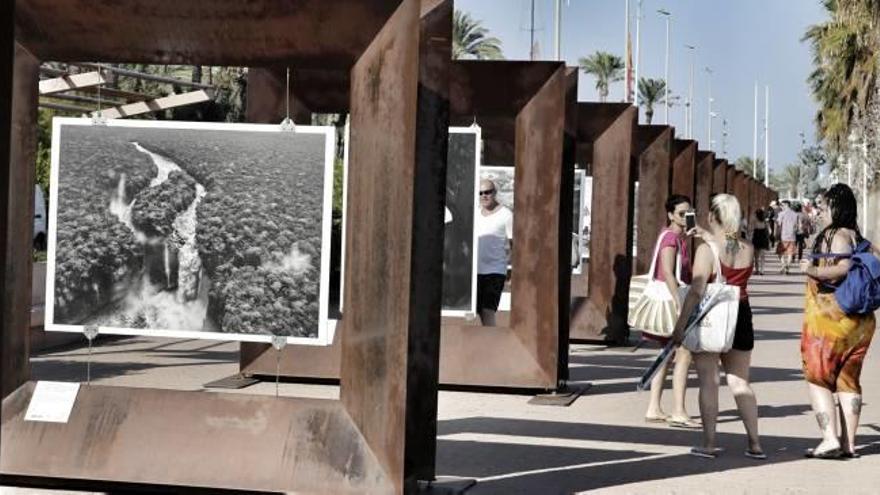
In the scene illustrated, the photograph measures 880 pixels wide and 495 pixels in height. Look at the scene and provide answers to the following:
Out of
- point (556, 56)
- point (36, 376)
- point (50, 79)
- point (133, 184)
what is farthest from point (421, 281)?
point (556, 56)

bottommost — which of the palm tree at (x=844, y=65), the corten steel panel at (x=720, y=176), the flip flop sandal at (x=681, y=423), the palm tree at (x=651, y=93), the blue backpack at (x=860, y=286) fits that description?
the flip flop sandal at (x=681, y=423)

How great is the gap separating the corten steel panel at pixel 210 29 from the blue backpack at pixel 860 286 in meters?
3.67

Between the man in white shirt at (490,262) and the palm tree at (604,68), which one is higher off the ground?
the palm tree at (604,68)

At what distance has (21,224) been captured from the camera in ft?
26.8

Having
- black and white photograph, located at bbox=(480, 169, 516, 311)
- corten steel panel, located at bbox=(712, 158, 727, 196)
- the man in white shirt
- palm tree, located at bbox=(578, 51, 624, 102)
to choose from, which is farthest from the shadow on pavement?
palm tree, located at bbox=(578, 51, 624, 102)

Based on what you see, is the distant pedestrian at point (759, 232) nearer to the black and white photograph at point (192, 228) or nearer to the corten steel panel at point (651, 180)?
the corten steel panel at point (651, 180)

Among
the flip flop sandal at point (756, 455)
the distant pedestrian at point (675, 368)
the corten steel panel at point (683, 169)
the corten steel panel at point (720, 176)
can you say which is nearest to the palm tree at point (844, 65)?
the corten steel panel at point (720, 176)

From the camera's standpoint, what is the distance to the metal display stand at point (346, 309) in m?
7.50

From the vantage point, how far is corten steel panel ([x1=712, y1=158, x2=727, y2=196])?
36.2 metres

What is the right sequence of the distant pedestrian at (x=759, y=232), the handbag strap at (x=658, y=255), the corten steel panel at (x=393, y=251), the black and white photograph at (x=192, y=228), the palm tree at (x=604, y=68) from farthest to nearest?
the palm tree at (x=604, y=68), the distant pedestrian at (x=759, y=232), the handbag strap at (x=658, y=255), the black and white photograph at (x=192, y=228), the corten steel panel at (x=393, y=251)

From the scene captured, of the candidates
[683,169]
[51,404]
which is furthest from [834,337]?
[683,169]

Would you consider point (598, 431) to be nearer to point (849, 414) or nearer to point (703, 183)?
point (849, 414)

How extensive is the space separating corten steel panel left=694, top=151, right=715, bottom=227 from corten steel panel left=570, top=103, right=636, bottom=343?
8957 mm

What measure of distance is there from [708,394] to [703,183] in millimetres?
20537
